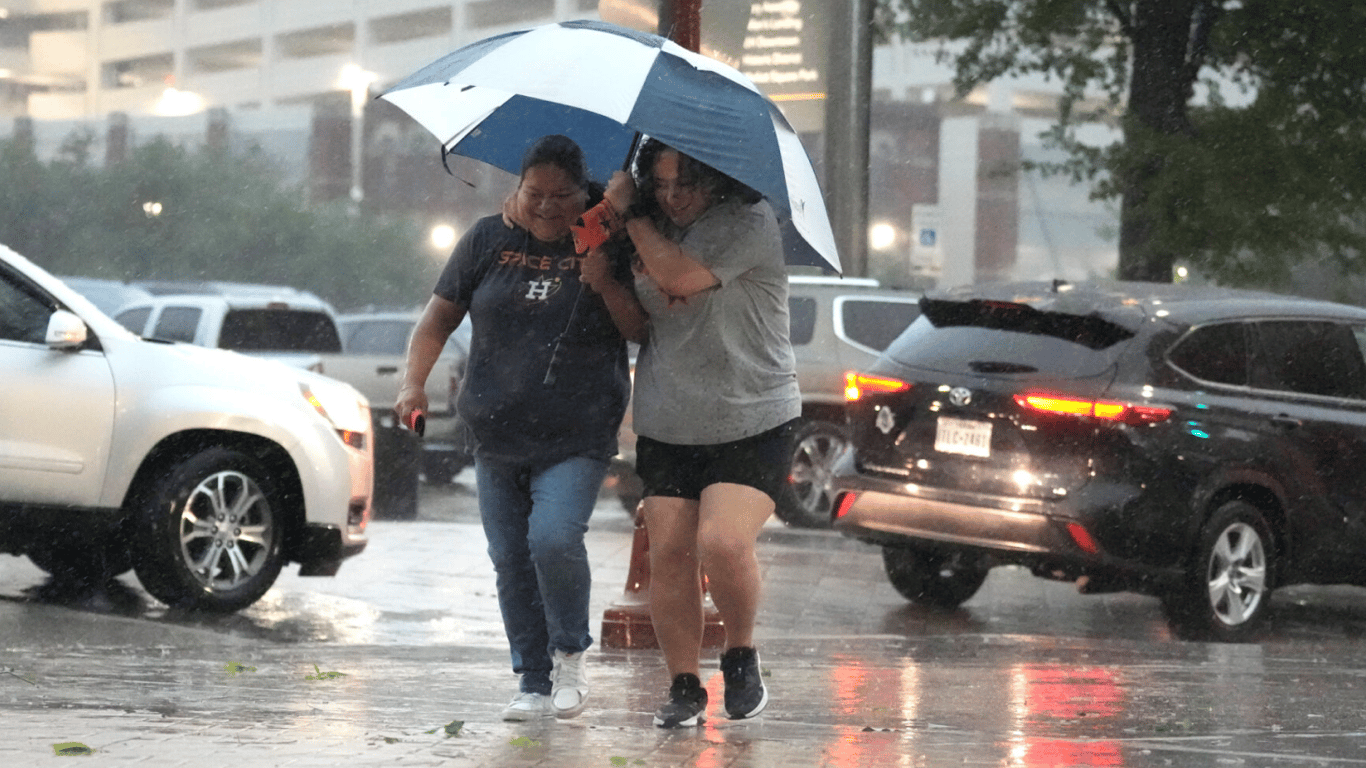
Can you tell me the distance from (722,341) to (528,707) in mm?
1215

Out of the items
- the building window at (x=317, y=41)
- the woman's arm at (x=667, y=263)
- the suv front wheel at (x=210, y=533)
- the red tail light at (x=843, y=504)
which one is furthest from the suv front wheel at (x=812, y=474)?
the building window at (x=317, y=41)

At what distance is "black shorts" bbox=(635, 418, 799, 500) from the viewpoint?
5.36 metres

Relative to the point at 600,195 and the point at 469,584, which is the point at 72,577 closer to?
the point at 469,584

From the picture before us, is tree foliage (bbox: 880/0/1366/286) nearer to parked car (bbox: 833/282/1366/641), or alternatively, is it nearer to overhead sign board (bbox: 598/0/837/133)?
overhead sign board (bbox: 598/0/837/133)

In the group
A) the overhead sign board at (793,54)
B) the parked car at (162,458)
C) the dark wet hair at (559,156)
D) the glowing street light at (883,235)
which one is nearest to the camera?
the dark wet hair at (559,156)

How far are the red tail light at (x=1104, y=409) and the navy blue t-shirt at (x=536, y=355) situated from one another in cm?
338

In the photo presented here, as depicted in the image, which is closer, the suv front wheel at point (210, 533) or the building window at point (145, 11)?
the suv front wheel at point (210, 533)

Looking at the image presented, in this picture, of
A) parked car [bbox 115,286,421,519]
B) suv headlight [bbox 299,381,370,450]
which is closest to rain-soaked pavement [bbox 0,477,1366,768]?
suv headlight [bbox 299,381,370,450]

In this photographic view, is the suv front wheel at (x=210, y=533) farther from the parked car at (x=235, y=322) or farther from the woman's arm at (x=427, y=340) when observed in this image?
the parked car at (x=235, y=322)

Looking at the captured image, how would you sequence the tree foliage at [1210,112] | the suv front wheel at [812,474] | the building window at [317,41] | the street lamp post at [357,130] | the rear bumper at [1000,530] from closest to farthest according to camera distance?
the rear bumper at [1000,530], the suv front wheel at [812,474], the tree foliage at [1210,112], the street lamp post at [357,130], the building window at [317,41]

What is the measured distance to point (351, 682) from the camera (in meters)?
6.33

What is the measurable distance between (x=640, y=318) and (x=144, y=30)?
233 feet

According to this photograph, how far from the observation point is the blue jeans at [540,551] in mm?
5453

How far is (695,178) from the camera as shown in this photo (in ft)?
17.4
